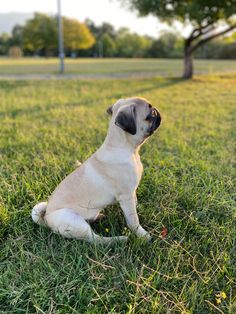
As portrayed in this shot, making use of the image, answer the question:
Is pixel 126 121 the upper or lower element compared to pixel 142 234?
upper

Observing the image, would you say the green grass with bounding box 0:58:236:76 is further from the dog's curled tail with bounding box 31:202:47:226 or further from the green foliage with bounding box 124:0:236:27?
the dog's curled tail with bounding box 31:202:47:226

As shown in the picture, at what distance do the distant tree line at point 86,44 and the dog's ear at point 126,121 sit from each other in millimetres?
41751

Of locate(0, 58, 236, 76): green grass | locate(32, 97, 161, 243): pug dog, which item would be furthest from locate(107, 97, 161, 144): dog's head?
locate(0, 58, 236, 76): green grass

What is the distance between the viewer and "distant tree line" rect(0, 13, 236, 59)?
2013 inches

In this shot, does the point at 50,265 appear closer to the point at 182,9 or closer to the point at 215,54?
the point at 182,9

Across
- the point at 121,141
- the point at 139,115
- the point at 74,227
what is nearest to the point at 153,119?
the point at 139,115

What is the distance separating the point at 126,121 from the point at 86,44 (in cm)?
5308

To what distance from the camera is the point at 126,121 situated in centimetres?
261

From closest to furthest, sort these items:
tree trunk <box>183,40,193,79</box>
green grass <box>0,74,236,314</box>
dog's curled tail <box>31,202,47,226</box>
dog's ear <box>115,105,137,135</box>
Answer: green grass <box>0,74,236,314</box>, dog's ear <box>115,105,137,135</box>, dog's curled tail <box>31,202,47,226</box>, tree trunk <box>183,40,193,79</box>

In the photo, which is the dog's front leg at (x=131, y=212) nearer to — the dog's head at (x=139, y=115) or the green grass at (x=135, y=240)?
the green grass at (x=135, y=240)

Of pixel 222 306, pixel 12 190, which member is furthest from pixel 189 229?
pixel 12 190

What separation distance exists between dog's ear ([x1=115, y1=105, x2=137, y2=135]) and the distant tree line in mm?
41751

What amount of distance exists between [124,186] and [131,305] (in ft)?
3.26

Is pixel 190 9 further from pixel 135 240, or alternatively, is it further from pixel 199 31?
pixel 135 240
